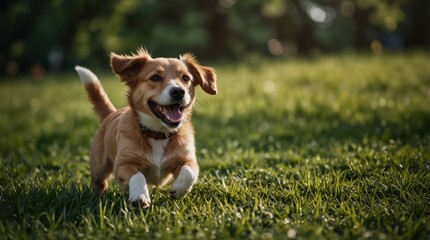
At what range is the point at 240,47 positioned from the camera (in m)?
31.8

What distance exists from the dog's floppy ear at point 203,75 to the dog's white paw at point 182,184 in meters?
1.25

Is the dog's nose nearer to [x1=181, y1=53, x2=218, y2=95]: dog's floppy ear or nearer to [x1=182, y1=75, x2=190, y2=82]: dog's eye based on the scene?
[x1=182, y1=75, x2=190, y2=82]: dog's eye

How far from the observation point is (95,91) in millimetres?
5453

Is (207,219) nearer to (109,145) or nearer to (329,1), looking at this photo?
(109,145)

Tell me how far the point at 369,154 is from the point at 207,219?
102 inches

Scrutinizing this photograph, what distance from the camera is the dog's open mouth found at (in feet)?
13.8

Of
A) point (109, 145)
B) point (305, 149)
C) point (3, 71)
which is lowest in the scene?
point (3, 71)

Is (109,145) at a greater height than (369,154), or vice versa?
(109,145)

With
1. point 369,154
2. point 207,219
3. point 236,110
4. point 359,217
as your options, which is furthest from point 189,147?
point 236,110

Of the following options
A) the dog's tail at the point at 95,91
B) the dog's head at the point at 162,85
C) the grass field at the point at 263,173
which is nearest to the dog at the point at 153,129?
the dog's head at the point at 162,85

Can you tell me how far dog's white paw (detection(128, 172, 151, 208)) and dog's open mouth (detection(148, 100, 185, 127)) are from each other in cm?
68

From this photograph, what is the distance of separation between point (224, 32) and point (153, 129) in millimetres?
27488

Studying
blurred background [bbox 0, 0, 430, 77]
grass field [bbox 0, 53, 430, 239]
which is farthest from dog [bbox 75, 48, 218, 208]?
blurred background [bbox 0, 0, 430, 77]

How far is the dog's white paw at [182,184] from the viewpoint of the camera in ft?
12.3
